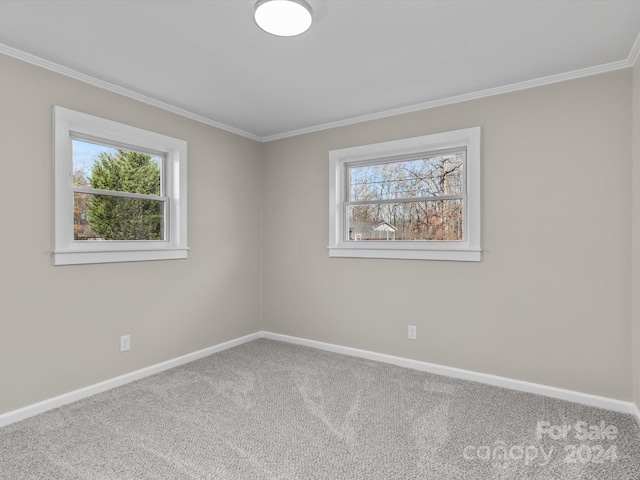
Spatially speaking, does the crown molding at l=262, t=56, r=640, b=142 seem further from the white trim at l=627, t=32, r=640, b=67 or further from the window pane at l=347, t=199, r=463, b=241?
the window pane at l=347, t=199, r=463, b=241

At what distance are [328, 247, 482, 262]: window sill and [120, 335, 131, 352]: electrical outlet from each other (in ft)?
6.58

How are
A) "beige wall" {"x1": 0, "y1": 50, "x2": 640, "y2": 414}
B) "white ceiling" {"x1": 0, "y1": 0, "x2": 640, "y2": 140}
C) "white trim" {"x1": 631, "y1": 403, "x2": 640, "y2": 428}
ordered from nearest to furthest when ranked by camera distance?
1. "white ceiling" {"x1": 0, "y1": 0, "x2": 640, "y2": 140}
2. "white trim" {"x1": 631, "y1": 403, "x2": 640, "y2": 428}
3. "beige wall" {"x1": 0, "y1": 50, "x2": 640, "y2": 414}

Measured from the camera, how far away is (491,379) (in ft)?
9.89

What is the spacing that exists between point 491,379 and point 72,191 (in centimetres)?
356

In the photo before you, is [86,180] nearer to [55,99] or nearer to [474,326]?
[55,99]

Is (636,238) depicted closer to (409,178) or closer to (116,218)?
(409,178)

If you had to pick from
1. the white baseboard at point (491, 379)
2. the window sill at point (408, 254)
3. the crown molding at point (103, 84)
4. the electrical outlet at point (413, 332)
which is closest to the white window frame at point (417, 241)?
the window sill at point (408, 254)

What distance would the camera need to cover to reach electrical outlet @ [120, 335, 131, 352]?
3.04m

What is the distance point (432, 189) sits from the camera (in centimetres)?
345

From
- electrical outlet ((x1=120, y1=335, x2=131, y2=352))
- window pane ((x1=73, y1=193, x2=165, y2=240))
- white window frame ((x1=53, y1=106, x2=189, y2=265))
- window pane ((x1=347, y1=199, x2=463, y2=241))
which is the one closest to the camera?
white window frame ((x1=53, y1=106, x2=189, y2=265))

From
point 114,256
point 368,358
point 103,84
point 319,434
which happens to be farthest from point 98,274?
point 368,358

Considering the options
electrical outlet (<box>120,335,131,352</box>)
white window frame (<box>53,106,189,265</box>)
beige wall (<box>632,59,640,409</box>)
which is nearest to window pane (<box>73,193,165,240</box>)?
white window frame (<box>53,106,189,265</box>)

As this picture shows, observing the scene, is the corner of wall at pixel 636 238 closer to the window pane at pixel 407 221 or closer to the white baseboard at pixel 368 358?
the white baseboard at pixel 368 358

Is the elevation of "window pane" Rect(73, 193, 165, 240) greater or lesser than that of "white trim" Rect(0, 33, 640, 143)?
lesser
